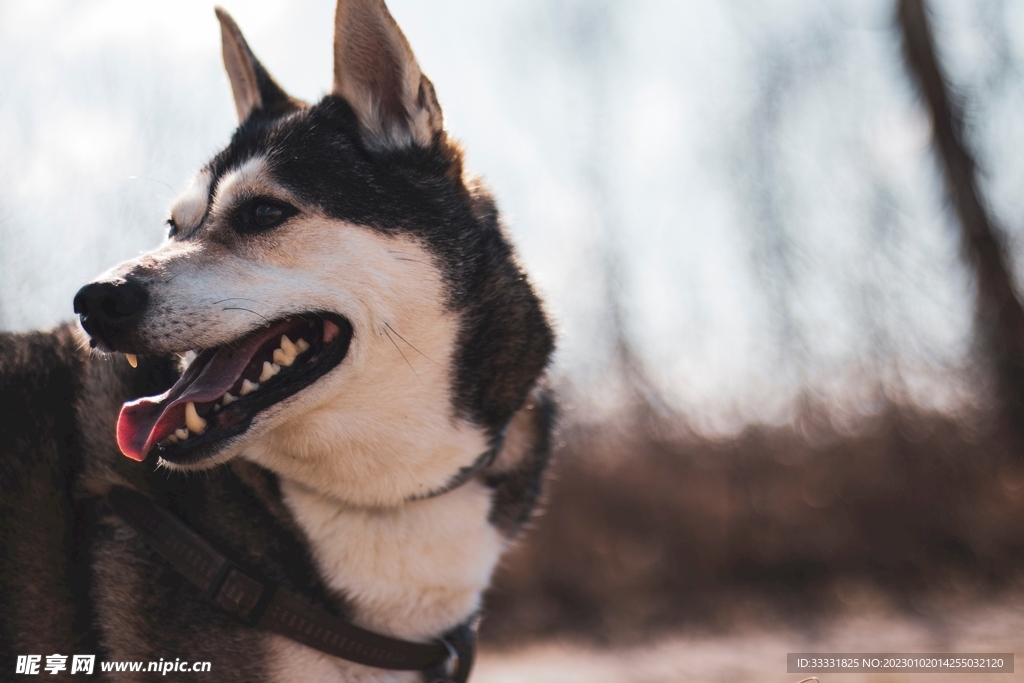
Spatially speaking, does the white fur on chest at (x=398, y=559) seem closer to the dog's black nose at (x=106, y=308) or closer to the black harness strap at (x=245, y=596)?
the black harness strap at (x=245, y=596)

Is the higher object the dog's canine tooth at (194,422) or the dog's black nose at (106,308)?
the dog's black nose at (106,308)

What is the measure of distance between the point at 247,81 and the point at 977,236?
289 inches

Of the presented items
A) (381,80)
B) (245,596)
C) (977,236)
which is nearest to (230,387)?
(245,596)

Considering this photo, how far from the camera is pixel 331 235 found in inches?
88.5

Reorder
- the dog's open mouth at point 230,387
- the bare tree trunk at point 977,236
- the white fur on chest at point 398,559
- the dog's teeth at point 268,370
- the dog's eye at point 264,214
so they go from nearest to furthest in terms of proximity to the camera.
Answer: the dog's open mouth at point 230,387
the dog's teeth at point 268,370
the white fur on chest at point 398,559
the dog's eye at point 264,214
the bare tree trunk at point 977,236

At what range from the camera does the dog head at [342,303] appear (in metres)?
1.98

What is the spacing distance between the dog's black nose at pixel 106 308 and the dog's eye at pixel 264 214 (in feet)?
1.60

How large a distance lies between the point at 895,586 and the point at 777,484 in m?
1.40

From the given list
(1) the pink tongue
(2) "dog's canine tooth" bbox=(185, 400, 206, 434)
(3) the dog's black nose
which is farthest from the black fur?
(2) "dog's canine tooth" bbox=(185, 400, 206, 434)

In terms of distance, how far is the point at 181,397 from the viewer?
2.00 meters

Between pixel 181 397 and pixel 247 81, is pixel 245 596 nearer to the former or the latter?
pixel 181 397

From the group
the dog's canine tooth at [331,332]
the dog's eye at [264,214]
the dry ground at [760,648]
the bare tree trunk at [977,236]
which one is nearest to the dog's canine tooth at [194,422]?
the dog's canine tooth at [331,332]

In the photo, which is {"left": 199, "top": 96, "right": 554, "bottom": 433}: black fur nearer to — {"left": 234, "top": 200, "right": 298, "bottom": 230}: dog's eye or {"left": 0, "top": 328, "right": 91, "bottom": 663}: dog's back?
{"left": 234, "top": 200, "right": 298, "bottom": 230}: dog's eye

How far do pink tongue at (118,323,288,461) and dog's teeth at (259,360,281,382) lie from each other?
72 mm
